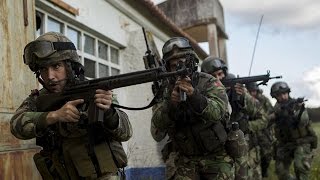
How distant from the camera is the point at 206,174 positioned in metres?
3.72

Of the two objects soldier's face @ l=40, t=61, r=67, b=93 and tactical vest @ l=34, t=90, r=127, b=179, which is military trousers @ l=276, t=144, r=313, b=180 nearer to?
tactical vest @ l=34, t=90, r=127, b=179

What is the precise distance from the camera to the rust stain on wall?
3600mm

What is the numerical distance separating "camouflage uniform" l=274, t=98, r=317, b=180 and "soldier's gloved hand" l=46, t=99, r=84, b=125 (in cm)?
565

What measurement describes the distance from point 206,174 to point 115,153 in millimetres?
1141

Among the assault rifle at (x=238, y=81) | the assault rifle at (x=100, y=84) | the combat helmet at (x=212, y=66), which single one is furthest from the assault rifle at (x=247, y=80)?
the assault rifle at (x=100, y=84)

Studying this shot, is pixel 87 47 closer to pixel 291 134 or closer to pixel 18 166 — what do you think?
pixel 18 166

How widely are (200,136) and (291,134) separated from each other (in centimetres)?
462

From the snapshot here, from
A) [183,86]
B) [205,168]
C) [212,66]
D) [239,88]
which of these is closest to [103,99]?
[183,86]

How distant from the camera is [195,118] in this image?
12.0ft

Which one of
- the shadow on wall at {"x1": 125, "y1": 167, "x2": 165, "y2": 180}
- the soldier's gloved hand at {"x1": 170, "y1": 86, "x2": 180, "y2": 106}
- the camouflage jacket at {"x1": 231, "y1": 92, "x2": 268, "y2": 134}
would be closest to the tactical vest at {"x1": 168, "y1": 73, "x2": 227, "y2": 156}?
the soldier's gloved hand at {"x1": 170, "y1": 86, "x2": 180, "y2": 106}

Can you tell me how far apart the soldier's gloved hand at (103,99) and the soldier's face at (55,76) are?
389 millimetres

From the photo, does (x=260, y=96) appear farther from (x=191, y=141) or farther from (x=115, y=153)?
(x=115, y=153)

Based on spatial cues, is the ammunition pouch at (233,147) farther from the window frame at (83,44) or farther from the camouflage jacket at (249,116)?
the window frame at (83,44)

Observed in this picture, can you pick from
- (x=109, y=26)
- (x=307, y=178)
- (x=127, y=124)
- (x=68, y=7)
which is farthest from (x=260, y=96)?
(x=127, y=124)
